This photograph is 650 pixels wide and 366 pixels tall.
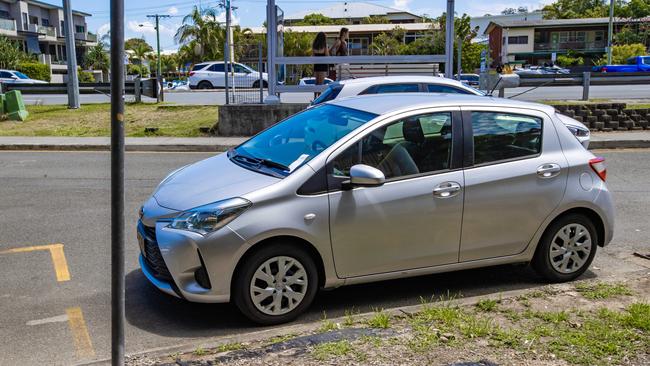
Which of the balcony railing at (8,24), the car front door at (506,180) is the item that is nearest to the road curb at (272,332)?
the car front door at (506,180)

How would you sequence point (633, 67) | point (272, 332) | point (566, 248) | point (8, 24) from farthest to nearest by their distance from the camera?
1. point (8, 24)
2. point (633, 67)
3. point (566, 248)
4. point (272, 332)

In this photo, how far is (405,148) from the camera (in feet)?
16.8

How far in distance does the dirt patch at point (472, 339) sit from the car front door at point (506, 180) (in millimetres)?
688

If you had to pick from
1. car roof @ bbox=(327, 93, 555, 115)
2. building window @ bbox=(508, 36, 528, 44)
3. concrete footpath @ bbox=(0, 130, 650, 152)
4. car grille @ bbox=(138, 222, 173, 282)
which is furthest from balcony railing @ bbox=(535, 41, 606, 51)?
car grille @ bbox=(138, 222, 173, 282)

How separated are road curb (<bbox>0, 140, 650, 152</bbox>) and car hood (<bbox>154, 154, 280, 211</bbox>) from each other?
28.3ft

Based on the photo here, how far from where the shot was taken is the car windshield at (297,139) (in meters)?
5.00

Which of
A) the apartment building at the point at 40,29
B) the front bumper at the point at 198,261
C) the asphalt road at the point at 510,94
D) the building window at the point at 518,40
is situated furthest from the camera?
the building window at the point at 518,40

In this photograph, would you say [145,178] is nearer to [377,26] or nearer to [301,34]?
[301,34]

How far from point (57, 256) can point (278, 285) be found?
2868mm

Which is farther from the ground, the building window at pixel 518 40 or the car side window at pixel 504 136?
the building window at pixel 518 40

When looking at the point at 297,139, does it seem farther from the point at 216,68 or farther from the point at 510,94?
the point at 216,68

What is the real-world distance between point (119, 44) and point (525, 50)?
86.9 metres

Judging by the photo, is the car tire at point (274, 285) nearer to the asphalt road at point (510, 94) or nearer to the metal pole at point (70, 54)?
the asphalt road at point (510, 94)

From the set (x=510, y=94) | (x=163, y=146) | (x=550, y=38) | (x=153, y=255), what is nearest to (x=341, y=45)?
(x=163, y=146)
